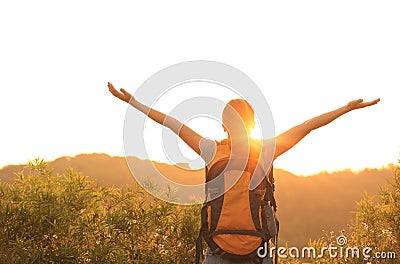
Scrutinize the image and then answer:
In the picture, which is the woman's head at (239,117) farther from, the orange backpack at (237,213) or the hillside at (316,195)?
the hillside at (316,195)

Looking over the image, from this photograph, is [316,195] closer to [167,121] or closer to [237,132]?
[167,121]

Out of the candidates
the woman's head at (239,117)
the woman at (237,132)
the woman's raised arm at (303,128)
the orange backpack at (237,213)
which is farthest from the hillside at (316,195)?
the woman's head at (239,117)

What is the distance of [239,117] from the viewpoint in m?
3.87

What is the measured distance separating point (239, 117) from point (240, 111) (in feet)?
0.16

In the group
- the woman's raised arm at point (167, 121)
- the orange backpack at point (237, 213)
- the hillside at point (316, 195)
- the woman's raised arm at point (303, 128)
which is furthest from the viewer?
the hillside at point (316, 195)

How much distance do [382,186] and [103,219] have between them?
4.04 metres

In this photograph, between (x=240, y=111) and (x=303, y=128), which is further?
(x=303, y=128)

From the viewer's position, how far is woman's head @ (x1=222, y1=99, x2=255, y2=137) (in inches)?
152

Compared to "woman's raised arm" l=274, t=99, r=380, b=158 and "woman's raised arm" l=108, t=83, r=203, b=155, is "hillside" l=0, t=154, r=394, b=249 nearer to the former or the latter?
"woman's raised arm" l=274, t=99, r=380, b=158

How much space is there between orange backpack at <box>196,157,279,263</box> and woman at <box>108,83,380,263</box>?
0.29 ft

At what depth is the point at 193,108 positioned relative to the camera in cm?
434

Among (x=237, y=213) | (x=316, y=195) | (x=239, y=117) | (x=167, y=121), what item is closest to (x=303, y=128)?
(x=239, y=117)

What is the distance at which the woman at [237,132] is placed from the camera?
3865 millimetres

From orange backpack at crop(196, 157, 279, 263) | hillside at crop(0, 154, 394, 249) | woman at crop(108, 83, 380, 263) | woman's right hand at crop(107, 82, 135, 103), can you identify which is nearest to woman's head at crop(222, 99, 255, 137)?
woman at crop(108, 83, 380, 263)
